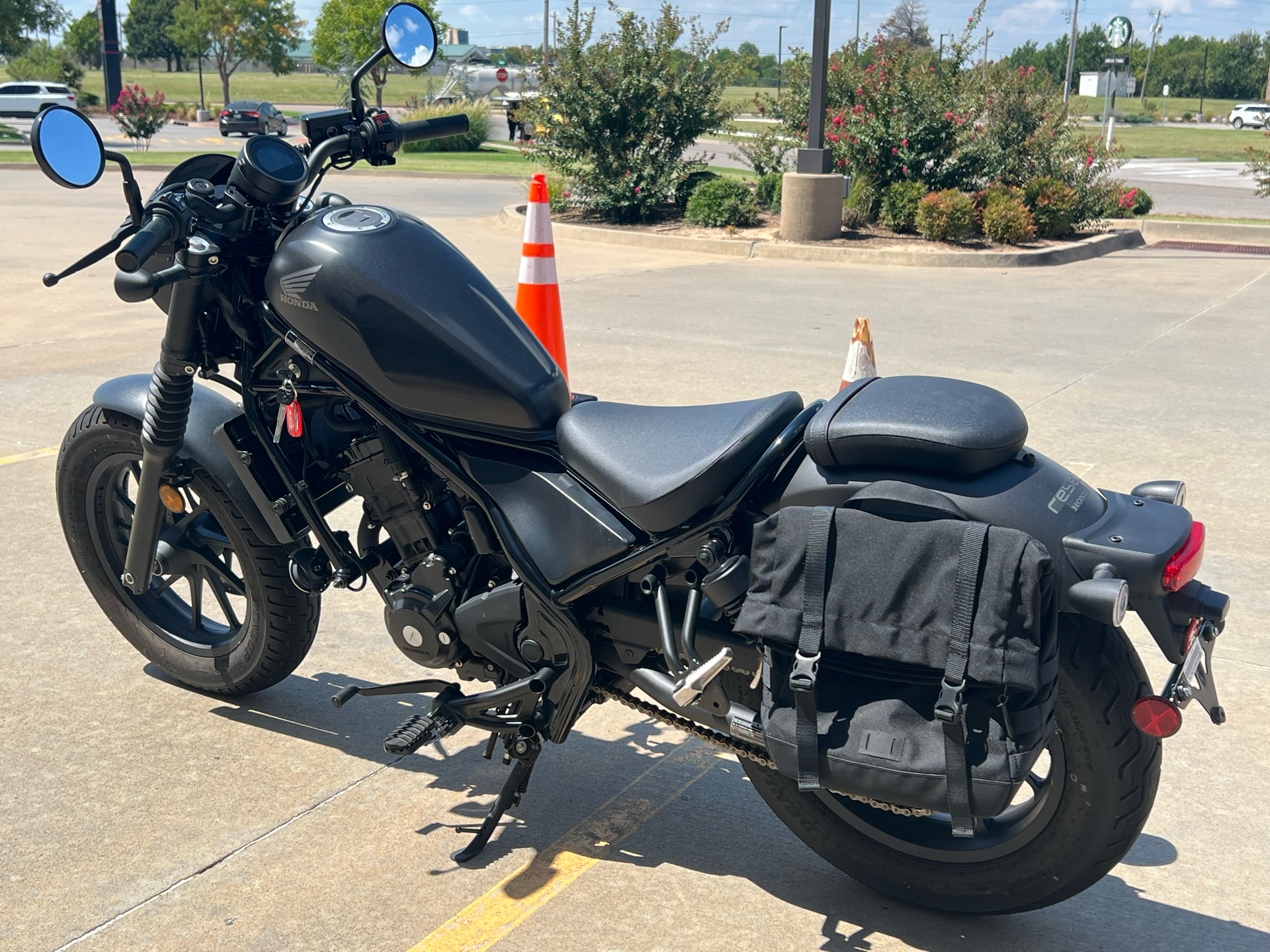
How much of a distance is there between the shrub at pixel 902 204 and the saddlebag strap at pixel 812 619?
12382 millimetres

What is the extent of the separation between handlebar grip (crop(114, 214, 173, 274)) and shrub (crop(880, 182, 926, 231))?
12.1 metres

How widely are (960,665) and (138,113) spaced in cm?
3018

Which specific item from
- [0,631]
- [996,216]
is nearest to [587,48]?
[996,216]

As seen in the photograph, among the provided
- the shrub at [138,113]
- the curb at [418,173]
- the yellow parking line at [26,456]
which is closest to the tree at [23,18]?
the shrub at [138,113]

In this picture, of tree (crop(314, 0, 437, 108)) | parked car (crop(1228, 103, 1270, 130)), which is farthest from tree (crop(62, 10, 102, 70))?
parked car (crop(1228, 103, 1270, 130))

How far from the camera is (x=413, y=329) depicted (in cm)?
270

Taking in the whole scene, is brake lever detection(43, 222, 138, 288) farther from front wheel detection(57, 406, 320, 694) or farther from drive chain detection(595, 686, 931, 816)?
drive chain detection(595, 686, 931, 816)

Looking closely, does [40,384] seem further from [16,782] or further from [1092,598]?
[1092,598]

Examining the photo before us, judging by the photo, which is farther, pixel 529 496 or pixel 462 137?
pixel 462 137

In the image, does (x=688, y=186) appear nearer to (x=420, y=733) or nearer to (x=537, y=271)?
(x=537, y=271)

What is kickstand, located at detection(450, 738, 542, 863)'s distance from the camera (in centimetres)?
285

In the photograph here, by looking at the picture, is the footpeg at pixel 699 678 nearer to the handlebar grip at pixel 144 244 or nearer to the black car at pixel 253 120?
the handlebar grip at pixel 144 244

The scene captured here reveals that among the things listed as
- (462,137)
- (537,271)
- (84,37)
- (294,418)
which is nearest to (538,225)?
(537,271)

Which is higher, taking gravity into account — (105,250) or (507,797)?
(105,250)
